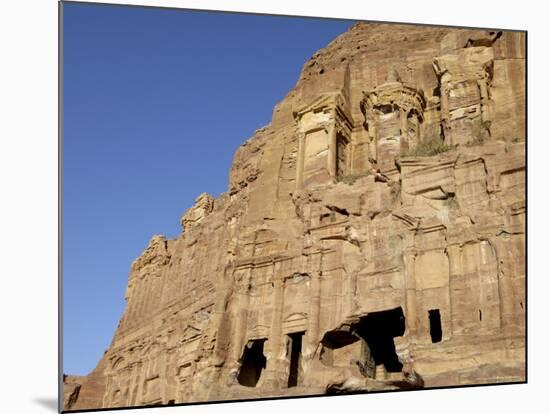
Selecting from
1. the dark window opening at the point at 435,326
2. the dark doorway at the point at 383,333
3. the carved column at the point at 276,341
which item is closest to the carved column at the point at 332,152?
the carved column at the point at 276,341

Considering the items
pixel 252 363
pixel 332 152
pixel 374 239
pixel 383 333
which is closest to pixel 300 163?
pixel 332 152

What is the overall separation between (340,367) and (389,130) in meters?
9.87

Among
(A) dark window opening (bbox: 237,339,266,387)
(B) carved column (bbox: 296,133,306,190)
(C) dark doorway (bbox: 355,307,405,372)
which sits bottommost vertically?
(A) dark window opening (bbox: 237,339,266,387)

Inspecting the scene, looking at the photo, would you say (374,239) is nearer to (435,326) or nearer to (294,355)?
(435,326)

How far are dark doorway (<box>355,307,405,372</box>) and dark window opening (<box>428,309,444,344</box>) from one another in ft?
3.85

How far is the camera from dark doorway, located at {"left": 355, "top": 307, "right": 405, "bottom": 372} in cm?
2398

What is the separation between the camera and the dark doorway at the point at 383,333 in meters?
24.0

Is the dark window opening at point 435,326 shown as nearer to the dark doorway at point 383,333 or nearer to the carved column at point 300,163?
the dark doorway at point 383,333

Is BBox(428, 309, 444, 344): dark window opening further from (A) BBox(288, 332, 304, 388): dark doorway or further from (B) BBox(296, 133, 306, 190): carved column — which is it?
(B) BBox(296, 133, 306, 190): carved column

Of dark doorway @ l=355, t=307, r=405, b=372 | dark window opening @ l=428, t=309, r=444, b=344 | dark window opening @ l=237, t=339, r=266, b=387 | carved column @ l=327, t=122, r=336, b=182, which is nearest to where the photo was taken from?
dark window opening @ l=428, t=309, r=444, b=344

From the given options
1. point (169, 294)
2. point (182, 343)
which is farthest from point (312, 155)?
point (169, 294)

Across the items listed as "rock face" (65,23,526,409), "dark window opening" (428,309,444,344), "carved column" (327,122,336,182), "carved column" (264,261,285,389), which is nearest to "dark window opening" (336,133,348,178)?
"rock face" (65,23,526,409)

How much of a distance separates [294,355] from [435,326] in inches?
202

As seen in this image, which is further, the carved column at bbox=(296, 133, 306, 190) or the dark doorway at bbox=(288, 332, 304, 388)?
the carved column at bbox=(296, 133, 306, 190)
